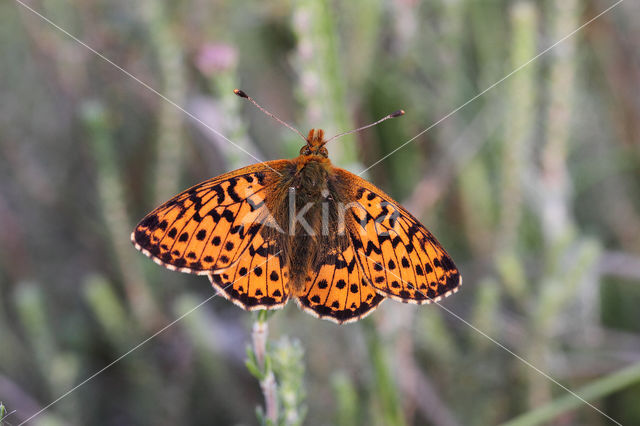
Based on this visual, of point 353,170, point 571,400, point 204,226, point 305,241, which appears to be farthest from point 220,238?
point 571,400

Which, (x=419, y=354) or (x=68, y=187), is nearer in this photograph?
(x=419, y=354)

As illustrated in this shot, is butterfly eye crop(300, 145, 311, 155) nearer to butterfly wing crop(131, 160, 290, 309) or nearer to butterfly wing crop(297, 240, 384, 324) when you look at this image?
butterfly wing crop(131, 160, 290, 309)

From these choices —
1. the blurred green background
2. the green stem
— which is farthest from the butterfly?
the green stem

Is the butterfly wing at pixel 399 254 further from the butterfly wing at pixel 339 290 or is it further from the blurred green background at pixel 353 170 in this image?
the blurred green background at pixel 353 170

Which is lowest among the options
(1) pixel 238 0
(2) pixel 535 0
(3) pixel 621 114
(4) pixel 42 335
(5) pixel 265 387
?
(5) pixel 265 387

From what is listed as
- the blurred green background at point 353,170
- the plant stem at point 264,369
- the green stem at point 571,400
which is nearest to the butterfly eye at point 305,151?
the blurred green background at point 353,170

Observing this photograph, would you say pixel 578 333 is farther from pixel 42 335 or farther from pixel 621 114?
pixel 42 335

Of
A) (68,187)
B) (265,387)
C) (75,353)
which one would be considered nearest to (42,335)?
(75,353)
